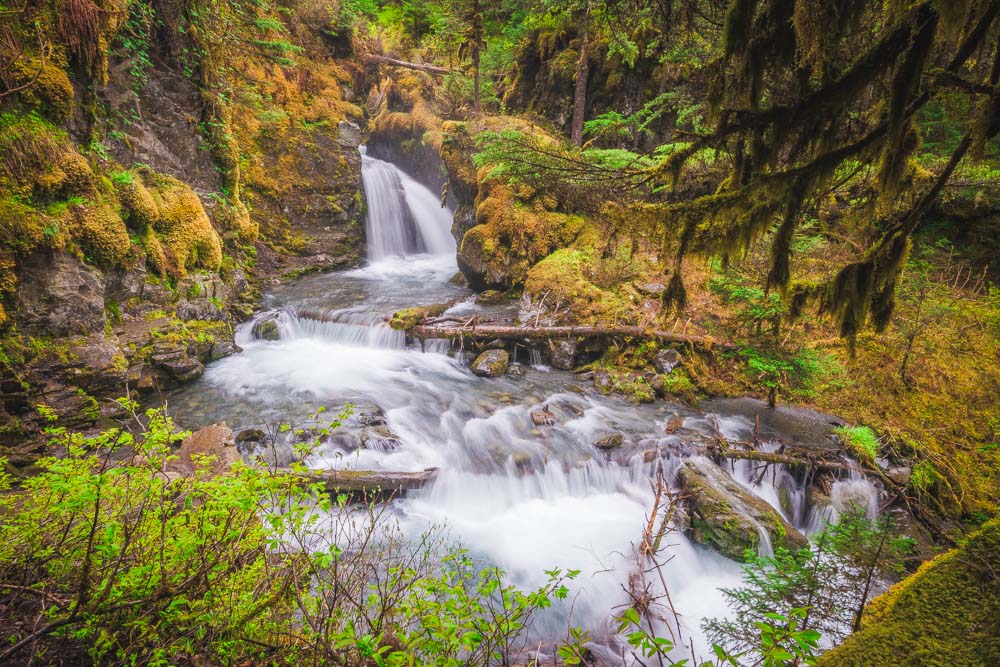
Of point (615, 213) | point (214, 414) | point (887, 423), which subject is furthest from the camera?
point (214, 414)

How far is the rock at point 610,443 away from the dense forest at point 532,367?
48 mm

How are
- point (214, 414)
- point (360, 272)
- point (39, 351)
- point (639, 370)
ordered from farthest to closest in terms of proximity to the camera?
point (360, 272) → point (639, 370) → point (214, 414) → point (39, 351)

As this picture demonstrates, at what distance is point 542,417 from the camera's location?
7.08 m

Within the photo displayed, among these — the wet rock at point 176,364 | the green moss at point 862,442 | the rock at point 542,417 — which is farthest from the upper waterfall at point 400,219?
the green moss at point 862,442

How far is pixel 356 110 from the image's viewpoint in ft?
63.3

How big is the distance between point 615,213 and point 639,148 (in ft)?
42.2

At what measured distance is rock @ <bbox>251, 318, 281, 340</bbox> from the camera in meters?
9.85

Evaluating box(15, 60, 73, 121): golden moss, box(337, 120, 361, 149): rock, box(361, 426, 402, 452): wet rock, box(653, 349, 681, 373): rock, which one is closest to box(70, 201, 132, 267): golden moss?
box(15, 60, 73, 121): golden moss

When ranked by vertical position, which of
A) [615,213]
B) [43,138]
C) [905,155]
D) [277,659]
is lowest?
[277,659]

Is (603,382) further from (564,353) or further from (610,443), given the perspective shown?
(610,443)

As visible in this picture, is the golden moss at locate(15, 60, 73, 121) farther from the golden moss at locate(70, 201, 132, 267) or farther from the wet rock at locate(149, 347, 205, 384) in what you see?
the wet rock at locate(149, 347, 205, 384)

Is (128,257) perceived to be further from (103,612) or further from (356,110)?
(356,110)

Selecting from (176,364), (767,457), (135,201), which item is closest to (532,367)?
(767,457)

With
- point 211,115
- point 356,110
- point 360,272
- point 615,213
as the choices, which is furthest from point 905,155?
point 356,110
